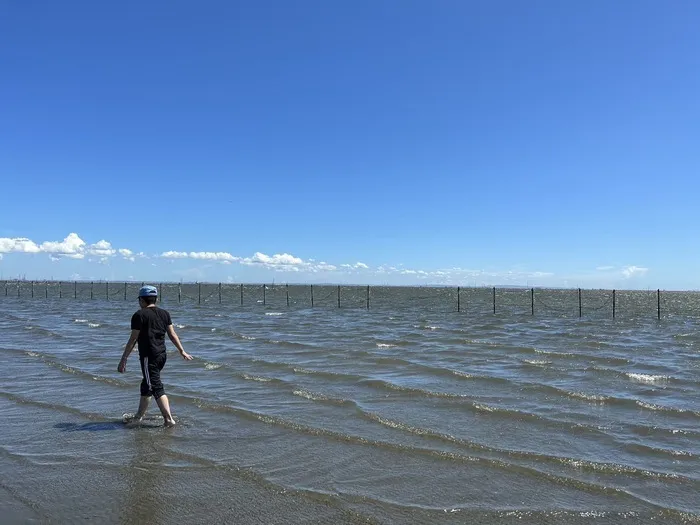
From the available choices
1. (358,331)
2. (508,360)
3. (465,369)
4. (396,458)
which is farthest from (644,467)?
(358,331)

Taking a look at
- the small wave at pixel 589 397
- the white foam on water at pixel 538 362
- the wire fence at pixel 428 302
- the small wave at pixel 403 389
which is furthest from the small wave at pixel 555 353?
the wire fence at pixel 428 302

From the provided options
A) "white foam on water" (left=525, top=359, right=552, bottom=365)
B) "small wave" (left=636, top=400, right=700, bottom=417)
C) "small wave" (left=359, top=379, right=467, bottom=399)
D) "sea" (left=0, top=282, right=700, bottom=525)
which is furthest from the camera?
"white foam on water" (left=525, top=359, right=552, bottom=365)

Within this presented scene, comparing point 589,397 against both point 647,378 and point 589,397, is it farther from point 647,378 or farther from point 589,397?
point 647,378

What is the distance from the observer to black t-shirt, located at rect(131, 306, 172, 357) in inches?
253

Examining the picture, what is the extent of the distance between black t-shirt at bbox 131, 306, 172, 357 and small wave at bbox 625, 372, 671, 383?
9.18m

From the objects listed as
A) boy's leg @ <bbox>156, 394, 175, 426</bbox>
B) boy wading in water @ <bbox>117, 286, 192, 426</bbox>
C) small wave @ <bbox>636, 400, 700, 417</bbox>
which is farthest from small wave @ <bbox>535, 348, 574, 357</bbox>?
boy wading in water @ <bbox>117, 286, 192, 426</bbox>

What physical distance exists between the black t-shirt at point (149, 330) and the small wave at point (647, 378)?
9179mm

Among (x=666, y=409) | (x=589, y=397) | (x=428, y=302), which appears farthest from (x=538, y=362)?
(x=428, y=302)

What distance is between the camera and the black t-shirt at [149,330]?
641cm

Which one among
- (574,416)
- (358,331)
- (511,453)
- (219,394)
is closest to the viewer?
(511,453)

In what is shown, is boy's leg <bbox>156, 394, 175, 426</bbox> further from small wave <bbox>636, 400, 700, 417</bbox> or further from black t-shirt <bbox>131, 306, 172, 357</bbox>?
small wave <bbox>636, 400, 700, 417</bbox>

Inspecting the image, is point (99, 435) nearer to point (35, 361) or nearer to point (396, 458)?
point (396, 458)

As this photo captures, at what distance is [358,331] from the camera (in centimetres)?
2069

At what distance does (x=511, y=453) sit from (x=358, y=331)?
14997 mm
